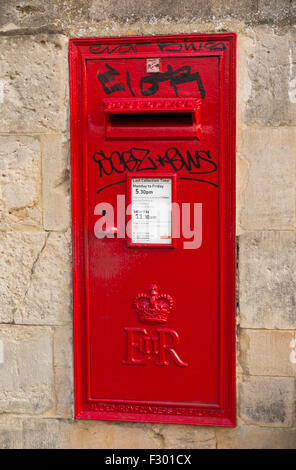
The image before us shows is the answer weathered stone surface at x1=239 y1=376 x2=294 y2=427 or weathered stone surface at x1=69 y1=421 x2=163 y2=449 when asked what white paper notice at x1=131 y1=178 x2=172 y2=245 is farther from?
weathered stone surface at x1=69 y1=421 x2=163 y2=449

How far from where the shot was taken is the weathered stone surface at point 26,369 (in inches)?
109

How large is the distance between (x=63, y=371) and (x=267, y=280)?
131 cm

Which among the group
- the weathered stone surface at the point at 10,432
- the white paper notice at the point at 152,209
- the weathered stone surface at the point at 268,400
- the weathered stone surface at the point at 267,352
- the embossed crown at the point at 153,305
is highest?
the white paper notice at the point at 152,209

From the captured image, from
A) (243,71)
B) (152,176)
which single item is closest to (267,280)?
(152,176)

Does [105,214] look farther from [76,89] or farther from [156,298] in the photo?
[76,89]

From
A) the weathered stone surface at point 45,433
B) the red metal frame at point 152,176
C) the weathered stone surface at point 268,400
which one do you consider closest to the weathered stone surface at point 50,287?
the red metal frame at point 152,176

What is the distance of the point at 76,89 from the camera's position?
8.52 feet

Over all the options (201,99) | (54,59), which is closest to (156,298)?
(201,99)

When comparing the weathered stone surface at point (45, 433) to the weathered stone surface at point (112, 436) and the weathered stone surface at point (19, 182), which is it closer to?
the weathered stone surface at point (112, 436)

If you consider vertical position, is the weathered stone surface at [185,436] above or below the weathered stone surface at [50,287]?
below

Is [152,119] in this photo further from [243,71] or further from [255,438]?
[255,438]

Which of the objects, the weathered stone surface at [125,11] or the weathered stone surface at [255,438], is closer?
the weathered stone surface at [125,11]

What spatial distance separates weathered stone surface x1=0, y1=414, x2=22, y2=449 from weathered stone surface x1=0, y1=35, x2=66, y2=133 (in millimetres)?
1738
